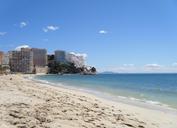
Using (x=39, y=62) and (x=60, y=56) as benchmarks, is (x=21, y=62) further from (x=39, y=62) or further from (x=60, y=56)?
(x=60, y=56)

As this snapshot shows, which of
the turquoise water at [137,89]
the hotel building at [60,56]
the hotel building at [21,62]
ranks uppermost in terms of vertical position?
the hotel building at [60,56]

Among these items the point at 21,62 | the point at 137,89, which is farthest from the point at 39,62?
the point at 137,89

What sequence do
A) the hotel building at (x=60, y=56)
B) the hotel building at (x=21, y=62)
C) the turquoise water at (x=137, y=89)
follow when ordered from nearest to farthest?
the turquoise water at (x=137, y=89) < the hotel building at (x=21, y=62) < the hotel building at (x=60, y=56)

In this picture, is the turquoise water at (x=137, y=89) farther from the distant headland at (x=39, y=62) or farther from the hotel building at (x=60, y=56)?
the hotel building at (x=60, y=56)

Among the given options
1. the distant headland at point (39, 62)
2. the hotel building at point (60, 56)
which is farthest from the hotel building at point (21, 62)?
the hotel building at point (60, 56)

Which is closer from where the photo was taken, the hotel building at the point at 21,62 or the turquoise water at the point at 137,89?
the turquoise water at the point at 137,89

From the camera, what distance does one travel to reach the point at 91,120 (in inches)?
340

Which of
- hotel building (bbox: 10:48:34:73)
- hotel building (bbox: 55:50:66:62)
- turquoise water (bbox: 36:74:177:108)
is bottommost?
turquoise water (bbox: 36:74:177:108)

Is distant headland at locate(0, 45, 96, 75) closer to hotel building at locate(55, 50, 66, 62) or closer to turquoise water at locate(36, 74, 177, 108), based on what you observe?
hotel building at locate(55, 50, 66, 62)

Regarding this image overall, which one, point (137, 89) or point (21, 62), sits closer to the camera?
point (137, 89)

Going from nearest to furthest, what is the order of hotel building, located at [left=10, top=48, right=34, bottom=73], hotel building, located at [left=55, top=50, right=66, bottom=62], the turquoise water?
the turquoise water
hotel building, located at [left=10, top=48, right=34, bottom=73]
hotel building, located at [left=55, top=50, right=66, bottom=62]

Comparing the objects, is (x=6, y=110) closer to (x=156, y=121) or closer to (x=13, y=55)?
(x=156, y=121)

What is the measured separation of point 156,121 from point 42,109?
3.60 metres

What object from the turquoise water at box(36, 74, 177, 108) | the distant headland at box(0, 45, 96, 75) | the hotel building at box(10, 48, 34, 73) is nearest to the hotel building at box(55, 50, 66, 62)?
the distant headland at box(0, 45, 96, 75)
